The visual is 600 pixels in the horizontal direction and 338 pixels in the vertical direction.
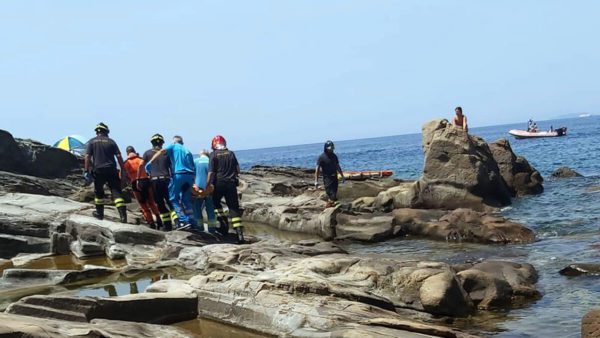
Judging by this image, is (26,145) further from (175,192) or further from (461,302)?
(461,302)

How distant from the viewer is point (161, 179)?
41.2 ft

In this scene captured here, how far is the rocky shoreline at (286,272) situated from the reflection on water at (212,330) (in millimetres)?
122

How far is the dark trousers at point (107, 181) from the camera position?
508 inches

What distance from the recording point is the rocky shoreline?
21.5ft

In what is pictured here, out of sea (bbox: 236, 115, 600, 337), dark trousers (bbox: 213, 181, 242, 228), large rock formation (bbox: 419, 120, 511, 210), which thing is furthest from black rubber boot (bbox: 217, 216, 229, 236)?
large rock formation (bbox: 419, 120, 511, 210)

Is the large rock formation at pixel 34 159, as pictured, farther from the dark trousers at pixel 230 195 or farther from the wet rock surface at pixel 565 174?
the wet rock surface at pixel 565 174

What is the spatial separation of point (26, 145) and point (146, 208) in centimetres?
1672

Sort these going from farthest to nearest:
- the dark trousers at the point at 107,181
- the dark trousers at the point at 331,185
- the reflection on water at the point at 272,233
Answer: the dark trousers at the point at 331,185
the reflection on water at the point at 272,233
the dark trousers at the point at 107,181

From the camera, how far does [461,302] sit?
7.77m

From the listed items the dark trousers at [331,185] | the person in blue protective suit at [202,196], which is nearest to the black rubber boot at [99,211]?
the person in blue protective suit at [202,196]

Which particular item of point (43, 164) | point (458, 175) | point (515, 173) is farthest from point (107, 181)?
point (515, 173)

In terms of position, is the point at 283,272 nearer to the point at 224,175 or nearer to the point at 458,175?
the point at 224,175

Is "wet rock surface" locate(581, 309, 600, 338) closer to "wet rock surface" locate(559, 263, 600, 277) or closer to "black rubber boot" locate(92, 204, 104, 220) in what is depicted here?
"wet rock surface" locate(559, 263, 600, 277)

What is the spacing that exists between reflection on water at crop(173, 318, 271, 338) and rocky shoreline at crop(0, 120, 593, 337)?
0.40 feet
